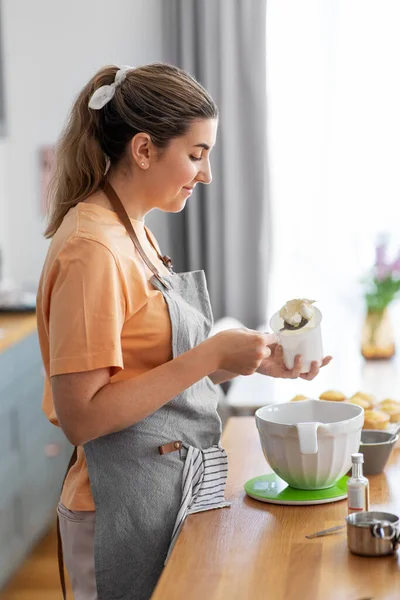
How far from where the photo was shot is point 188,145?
1592 mm

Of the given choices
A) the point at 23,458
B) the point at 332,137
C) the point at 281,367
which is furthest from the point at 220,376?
the point at 332,137

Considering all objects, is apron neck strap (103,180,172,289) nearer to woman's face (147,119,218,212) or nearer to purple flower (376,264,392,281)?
woman's face (147,119,218,212)

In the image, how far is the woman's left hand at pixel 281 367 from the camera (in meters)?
1.60

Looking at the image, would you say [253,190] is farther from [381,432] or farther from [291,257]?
[381,432]

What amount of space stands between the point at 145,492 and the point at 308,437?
0.97 feet

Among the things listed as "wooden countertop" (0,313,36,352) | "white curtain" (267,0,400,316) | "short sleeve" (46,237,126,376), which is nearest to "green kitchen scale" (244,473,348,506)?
"short sleeve" (46,237,126,376)

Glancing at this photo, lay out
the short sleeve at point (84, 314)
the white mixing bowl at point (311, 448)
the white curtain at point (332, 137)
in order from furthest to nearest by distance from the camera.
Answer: the white curtain at point (332, 137), the white mixing bowl at point (311, 448), the short sleeve at point (84, 314)

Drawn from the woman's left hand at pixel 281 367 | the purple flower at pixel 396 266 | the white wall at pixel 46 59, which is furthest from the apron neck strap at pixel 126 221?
the white wall at pixel 46 59

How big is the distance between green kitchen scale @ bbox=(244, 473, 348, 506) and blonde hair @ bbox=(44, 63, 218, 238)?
0.60 m

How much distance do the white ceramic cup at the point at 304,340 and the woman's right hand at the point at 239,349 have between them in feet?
0.42

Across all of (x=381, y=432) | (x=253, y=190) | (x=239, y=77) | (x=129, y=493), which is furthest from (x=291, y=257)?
(x=129, y=493)

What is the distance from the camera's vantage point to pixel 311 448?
1.48m

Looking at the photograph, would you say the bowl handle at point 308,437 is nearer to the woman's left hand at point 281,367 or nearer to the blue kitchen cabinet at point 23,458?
the woman's left hand at point 281,367

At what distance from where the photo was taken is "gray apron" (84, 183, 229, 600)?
1.50 meters
